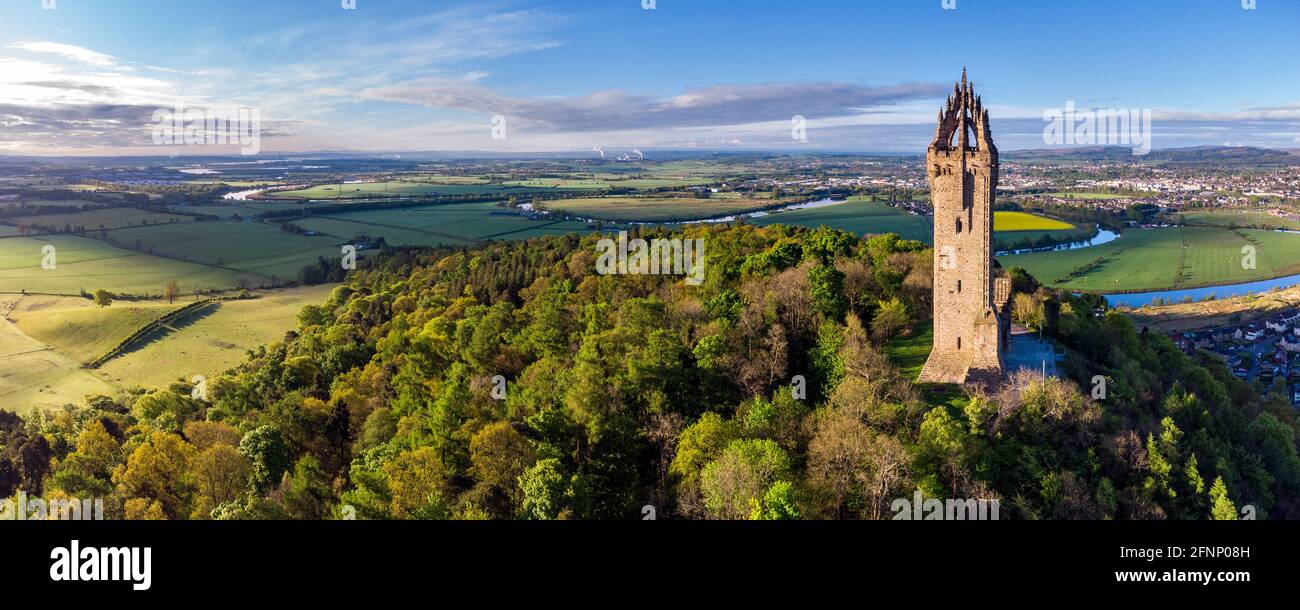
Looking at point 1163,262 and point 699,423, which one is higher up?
point 1163,262

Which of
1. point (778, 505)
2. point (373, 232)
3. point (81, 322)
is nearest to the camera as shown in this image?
point (778, 505)

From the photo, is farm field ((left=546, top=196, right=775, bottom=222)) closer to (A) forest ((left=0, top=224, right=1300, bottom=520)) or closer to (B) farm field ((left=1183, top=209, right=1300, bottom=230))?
(A) forest ((left=0, top=224, right=1300, bottom=520))

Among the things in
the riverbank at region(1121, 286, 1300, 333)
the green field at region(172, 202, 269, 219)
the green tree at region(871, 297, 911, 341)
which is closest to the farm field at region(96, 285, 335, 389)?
the green tree at region(871, 297, 911, 341)

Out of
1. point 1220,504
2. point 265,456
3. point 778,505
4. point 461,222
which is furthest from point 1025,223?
point 265,456

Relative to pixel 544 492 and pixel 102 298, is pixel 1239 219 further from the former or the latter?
pixel 102 298

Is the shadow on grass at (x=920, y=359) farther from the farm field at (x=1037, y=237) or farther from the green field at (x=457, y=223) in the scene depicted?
the farm field at (x=1037, y=237)
